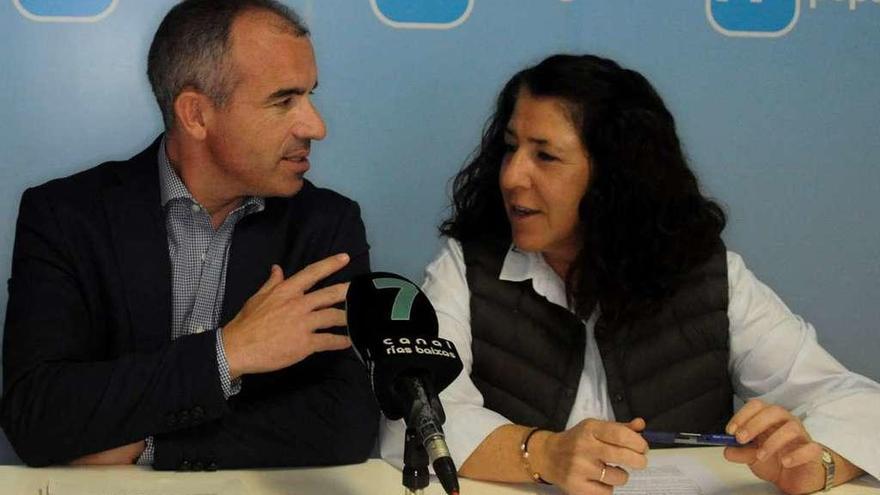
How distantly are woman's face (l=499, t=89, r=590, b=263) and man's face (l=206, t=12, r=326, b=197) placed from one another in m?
0.40

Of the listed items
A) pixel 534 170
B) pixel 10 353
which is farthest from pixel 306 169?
pixel 10 353

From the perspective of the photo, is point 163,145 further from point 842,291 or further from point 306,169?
point 842,291

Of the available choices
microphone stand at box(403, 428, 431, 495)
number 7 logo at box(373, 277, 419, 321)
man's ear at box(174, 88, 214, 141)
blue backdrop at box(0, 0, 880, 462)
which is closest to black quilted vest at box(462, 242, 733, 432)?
blue backdrop at box(0, 0, 880, 462)

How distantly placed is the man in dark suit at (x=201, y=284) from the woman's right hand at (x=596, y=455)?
1.35 feet

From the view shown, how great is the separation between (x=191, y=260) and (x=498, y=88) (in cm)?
79

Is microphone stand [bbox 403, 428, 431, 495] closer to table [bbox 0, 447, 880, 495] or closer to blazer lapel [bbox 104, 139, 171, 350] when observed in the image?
table [bbox 0, 447, 880, 495]

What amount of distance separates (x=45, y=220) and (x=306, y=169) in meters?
0.51

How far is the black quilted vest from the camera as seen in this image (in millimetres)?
2266

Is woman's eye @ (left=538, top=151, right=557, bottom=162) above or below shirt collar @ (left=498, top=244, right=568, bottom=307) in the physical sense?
above

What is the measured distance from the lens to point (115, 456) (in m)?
1.96

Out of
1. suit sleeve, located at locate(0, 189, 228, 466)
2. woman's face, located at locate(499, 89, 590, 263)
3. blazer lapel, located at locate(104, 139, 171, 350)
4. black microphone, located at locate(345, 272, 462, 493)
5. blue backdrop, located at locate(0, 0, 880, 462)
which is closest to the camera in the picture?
black microphone, located at locate(345, 272, 462, 493)

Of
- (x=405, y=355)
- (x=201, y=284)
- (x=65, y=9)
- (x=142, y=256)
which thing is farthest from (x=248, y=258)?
(x=405, y=355)

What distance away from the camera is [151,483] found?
1.83 m

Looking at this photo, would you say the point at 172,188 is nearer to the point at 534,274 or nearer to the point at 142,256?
the point at 142,256
